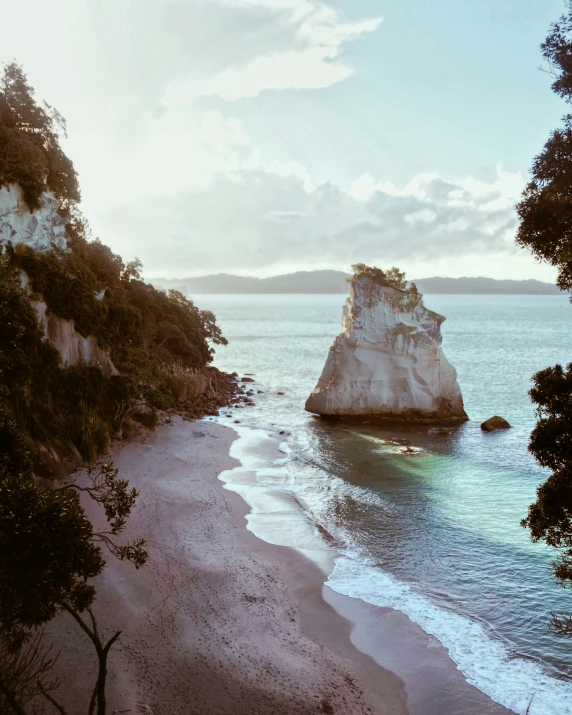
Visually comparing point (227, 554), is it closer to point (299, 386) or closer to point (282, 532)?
point (282, 532)

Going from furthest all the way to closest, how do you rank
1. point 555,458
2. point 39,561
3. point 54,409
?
point 54,409 < point 555,458 < point 39,561

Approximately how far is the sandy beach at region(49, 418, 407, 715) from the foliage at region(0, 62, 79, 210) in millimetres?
13650

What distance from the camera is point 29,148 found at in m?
23.0

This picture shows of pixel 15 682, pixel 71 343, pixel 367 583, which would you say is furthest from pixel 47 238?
pixel 15 682

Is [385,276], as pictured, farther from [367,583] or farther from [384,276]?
[367,583]

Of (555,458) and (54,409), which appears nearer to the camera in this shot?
(555,458)

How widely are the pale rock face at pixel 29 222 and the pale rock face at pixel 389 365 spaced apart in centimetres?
2237

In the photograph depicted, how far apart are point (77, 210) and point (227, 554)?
20.7 meters

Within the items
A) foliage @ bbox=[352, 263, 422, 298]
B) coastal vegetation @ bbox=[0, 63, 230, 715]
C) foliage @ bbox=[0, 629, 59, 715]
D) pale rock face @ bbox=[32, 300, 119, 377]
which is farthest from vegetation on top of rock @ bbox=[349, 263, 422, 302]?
foliage @ bbox=[0, 629, 59, 715]

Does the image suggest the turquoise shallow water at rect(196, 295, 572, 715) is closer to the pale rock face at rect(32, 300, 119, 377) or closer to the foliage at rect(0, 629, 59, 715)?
the foliage at rect(0, 629, 59, 715)

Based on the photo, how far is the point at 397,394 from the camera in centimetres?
4116

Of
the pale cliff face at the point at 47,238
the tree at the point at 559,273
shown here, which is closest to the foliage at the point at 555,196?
the tree at the point at 559,273

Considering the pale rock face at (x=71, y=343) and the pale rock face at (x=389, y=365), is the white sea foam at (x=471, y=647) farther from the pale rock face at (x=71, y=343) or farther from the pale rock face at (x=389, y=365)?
the pale rock face at (x=389, y=365)

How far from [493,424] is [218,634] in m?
29.8
